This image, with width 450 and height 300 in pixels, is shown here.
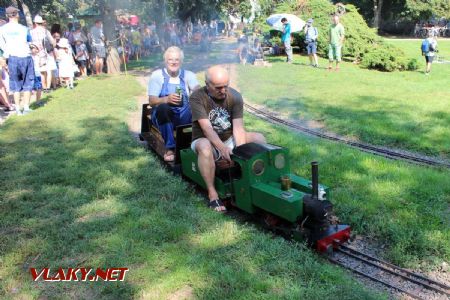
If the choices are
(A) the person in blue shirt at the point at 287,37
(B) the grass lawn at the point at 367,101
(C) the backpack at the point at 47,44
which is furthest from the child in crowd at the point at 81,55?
(A) the person in blue shirt at the point at 287,37

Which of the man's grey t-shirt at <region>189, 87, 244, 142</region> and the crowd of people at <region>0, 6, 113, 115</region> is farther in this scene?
the crowd of people at <region>0, 6, 113, 115</region>

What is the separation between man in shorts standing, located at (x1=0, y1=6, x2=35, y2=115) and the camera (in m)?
8.18

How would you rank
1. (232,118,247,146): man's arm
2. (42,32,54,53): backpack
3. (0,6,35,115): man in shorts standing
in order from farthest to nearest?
1. (42,32,54,53): backpack
2. (0,6,35,115): man in shorts standing
3. (232,118,247,146): man's arm

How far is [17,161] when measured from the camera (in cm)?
575

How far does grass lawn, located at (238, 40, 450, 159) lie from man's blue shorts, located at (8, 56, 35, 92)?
15.9 feet

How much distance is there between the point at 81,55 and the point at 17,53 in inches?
263

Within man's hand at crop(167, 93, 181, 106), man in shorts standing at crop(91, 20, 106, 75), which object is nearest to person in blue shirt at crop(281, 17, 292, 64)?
man in shorts standing at crop(91, 20, 106, 75)

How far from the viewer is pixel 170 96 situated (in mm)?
5191

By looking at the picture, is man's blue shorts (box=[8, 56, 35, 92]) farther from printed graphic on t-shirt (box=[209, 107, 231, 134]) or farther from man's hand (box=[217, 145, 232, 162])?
man's hand (box=[217, 145, 232, 162])

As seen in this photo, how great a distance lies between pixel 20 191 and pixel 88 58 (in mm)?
12472

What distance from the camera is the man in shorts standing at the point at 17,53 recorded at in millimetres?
8180

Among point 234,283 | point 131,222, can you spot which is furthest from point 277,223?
point 131,222

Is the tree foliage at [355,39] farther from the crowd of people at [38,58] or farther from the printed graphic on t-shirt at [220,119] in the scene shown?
the printed graphic on t-shirt at [220,119]

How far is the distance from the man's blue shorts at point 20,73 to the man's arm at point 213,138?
5792 mm
